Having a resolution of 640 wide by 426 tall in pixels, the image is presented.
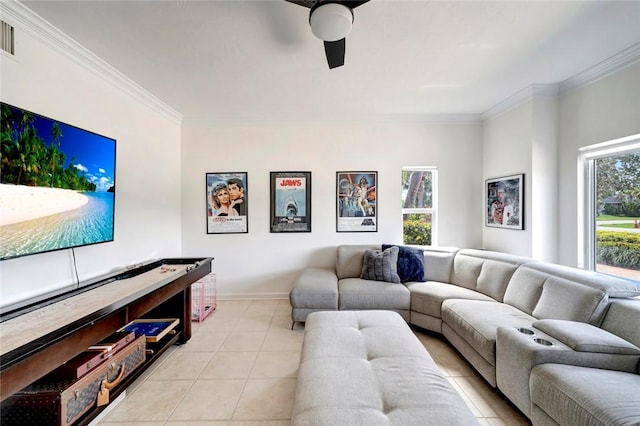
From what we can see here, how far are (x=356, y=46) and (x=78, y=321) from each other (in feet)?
8.35

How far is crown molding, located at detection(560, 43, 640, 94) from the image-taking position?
1986 mm

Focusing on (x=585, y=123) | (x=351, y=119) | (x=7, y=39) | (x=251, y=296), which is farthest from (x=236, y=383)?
(x=585, y=123)

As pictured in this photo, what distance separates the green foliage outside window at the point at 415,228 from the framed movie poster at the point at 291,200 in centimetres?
147

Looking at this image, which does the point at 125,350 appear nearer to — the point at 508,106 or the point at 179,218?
the point at 179,218

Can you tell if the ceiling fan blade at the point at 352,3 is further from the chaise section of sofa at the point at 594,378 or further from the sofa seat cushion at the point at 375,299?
the sofa seat cushion at the point at 375,299

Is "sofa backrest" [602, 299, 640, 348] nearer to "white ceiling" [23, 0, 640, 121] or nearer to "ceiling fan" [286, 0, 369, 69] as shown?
"white ceiling" [23, 0, 640, 121]

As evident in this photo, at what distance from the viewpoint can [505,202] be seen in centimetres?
309

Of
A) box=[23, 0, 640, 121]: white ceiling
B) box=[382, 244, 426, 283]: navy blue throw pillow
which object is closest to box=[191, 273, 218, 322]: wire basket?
box=[23, 0, 640, 121]: white ceiling

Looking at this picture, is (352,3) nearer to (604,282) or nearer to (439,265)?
(604,282)

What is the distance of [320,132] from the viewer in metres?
3.55

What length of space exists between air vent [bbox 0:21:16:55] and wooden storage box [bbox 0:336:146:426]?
202 centimetres

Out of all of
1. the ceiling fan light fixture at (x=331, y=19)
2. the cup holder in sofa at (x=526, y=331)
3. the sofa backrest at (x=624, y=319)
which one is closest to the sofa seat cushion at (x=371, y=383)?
the cup holder in sofa at (x=526, y=331)

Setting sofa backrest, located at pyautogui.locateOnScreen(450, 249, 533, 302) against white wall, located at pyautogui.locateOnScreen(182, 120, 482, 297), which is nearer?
sofa backrest, located at pyautogui.locateOnScreen(450, 249, 533, 302)

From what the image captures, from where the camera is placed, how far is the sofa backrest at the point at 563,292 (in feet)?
5.52
